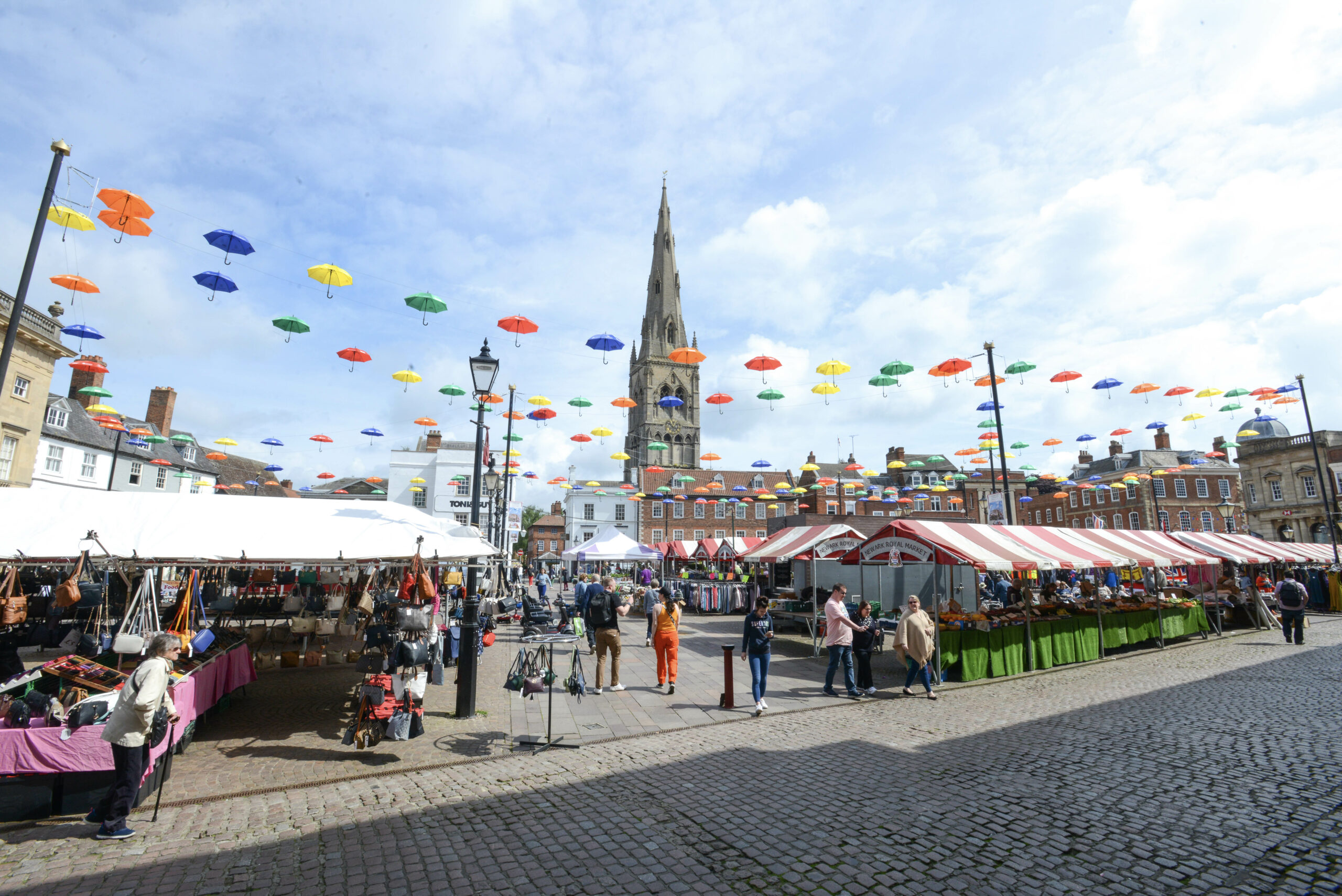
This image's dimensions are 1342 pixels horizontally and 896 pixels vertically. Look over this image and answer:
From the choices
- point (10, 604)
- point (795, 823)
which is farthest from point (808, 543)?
point (10, 604)

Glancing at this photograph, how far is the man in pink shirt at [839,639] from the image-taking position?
1006 cm

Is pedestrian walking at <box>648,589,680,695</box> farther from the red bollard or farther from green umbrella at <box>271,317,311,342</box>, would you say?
green umbrella at <box>271,317,311,342</box>

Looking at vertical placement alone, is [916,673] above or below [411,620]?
below

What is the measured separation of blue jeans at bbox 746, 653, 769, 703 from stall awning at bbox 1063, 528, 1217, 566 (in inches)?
389

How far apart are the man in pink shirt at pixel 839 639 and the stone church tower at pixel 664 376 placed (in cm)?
6668

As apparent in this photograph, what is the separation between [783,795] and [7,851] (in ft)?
20.3

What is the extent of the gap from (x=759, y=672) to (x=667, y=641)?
172 centimetres

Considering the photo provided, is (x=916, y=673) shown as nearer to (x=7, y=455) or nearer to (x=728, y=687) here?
(x=728, y=687)

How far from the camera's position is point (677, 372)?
8056 centimetres

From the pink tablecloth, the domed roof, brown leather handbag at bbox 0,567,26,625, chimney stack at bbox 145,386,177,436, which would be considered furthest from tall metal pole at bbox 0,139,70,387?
the domed roof

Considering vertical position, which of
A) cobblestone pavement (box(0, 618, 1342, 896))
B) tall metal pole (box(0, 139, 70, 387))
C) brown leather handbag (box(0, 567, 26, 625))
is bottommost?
cobblestone pavement (box(0, 618, 1342, 896))

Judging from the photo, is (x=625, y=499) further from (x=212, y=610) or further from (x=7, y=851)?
(x=7, y=851)

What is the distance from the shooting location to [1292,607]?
1492 centimetres

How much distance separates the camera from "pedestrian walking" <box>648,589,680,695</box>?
10.2 meters
